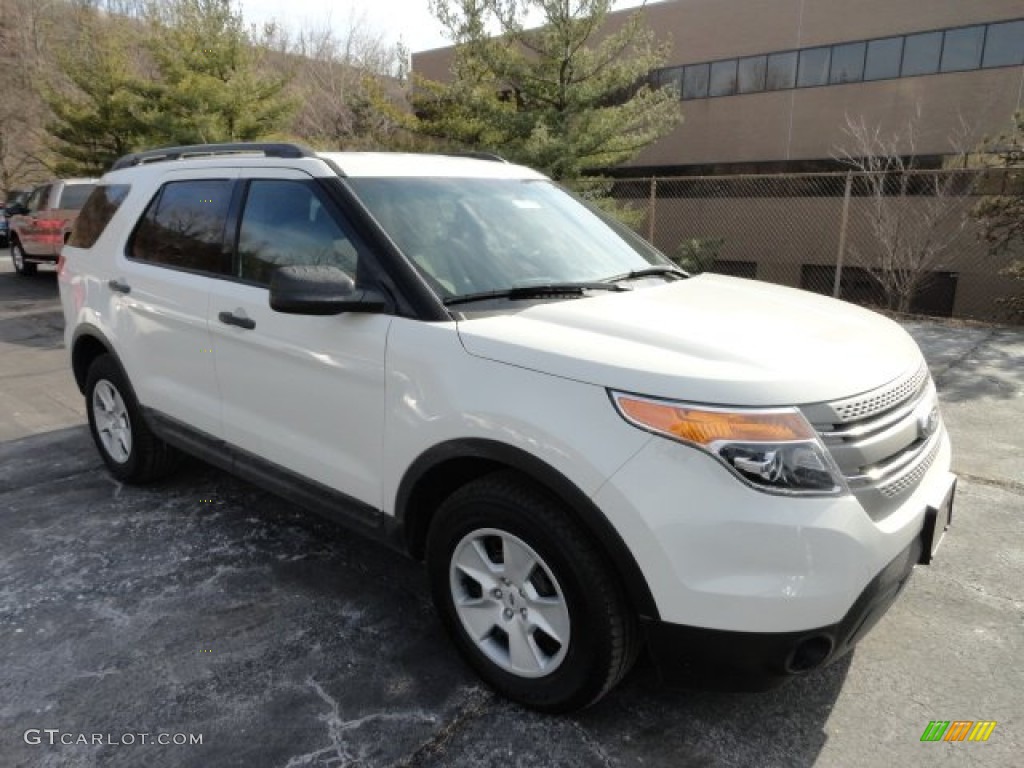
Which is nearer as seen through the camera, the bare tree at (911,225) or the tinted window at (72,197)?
the bare tree at (911,225)

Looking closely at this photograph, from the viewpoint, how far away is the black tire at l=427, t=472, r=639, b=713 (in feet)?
7.05

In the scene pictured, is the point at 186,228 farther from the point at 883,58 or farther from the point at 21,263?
the point at 883,58

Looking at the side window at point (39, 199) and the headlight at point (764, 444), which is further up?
the side window at point (39, 199)

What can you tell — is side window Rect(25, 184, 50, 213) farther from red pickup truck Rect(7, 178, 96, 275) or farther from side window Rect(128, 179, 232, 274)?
side window Rect(128, 179, 232, 274)

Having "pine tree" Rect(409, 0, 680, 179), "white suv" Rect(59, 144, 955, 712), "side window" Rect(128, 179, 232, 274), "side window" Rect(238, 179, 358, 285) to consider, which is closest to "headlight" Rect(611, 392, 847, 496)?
"white suv" Rect(59, 144, 955, 712)

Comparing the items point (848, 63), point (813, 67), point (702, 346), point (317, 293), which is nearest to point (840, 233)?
point (702, 346)

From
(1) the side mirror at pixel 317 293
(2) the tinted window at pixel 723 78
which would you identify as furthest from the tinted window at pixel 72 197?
(2) the tinted window at pixel 723 78

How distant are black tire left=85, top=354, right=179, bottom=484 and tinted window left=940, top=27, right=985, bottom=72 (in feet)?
80.9

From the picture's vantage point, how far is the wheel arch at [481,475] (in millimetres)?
2066

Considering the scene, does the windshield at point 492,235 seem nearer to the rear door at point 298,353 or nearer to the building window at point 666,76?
the rear door at point 298,353

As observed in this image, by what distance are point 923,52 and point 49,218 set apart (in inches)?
911

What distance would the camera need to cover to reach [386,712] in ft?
8.04

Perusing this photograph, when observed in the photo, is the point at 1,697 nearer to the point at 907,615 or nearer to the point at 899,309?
the point at 907,615

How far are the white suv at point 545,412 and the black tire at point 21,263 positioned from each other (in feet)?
45.6
